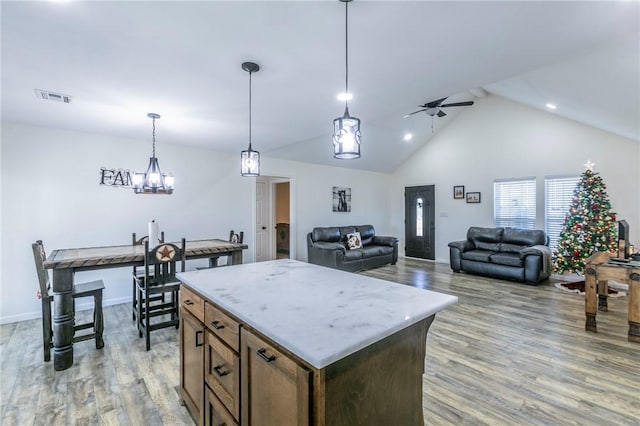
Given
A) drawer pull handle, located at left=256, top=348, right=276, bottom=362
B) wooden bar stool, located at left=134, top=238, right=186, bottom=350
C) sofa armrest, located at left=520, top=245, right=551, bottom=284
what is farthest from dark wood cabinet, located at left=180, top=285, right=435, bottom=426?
sofa armrest, located at left=520, top=245, right=551, bottom=284

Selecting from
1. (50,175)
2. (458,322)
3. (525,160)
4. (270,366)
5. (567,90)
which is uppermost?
(567,90)

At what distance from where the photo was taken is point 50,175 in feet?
12.7

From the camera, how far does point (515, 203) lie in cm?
643

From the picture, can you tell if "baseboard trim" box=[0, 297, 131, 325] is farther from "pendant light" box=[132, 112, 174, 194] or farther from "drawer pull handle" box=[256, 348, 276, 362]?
"drawer pull handle" box=[256, 348, 276, 362]

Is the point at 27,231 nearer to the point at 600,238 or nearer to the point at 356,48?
the point at 356,48

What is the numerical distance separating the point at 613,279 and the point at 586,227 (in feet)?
7.61

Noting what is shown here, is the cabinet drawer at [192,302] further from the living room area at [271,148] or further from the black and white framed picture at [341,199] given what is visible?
the black and white framed picture at [341,199]

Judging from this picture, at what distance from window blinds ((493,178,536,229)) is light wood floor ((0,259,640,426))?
2848 mm

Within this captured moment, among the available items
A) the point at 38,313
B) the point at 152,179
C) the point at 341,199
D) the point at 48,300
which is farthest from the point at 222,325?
the point at 341,199

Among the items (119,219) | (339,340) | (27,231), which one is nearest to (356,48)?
(339,340)

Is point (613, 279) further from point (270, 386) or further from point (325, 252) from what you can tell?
point (325, 252)

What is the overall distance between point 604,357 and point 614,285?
3.48 m

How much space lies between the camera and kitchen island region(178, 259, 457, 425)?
101 cm

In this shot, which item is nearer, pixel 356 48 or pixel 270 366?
pixel 270 366
